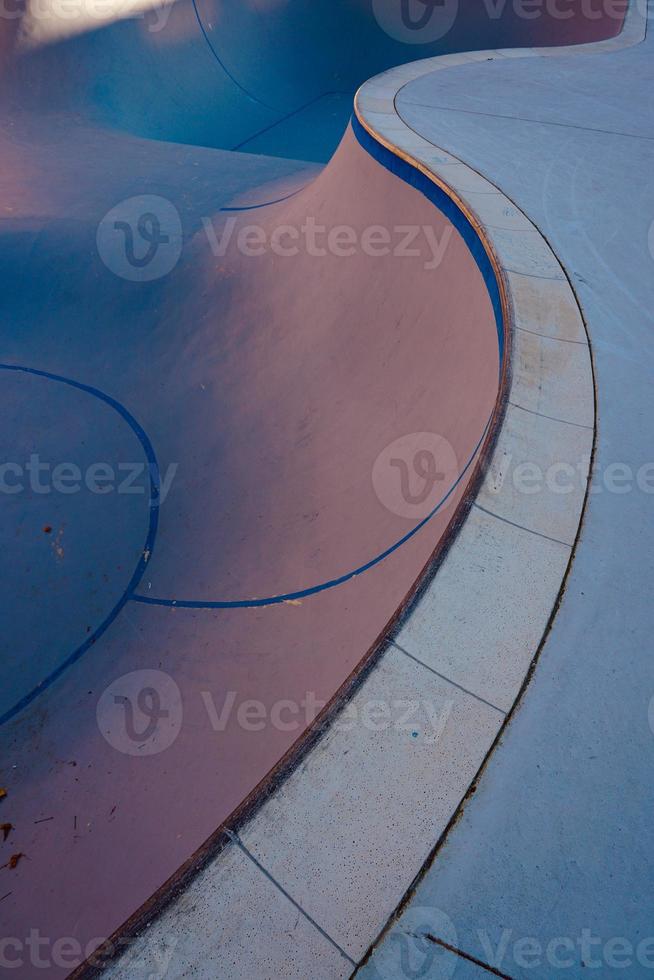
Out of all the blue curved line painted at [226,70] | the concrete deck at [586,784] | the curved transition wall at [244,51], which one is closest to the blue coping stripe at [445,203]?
the concrete deck at [586,784]

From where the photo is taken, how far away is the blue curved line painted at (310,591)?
3.47 meters

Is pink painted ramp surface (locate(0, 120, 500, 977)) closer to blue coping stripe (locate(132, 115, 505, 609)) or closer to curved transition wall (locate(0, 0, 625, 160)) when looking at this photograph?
blue coping stripe (locate(132, 115, 505, 609))

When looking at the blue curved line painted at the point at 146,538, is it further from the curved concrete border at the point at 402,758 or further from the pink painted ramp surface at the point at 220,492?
the curved concrete border at the point at 402,758

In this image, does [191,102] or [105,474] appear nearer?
[105,474]

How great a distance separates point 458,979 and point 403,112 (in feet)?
23.6

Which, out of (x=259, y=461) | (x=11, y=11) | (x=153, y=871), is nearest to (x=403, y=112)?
(x=259, y=461)

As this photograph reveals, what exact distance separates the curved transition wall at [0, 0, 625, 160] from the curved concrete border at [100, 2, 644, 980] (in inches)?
424

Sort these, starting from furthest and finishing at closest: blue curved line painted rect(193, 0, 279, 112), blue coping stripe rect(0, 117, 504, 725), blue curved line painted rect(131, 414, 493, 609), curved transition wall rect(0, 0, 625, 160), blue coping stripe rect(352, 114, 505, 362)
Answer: blue curved line painted rect(193, 0, 279, 112) < curved transition wall rect(0, 0, 625, 160) < blue coping stripe rect(352, 114, 505, 362) < blue coping stripe rect(0, 117, 504, 725) < blue curved line painted rect(131, 414, 493, 609)

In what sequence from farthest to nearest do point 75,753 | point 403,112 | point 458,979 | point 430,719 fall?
point 403,112 < point 75,753 < point 430,719 < point 458,979

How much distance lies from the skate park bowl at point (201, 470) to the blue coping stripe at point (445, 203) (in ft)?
0.11

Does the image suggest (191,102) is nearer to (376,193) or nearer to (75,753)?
(376,193)

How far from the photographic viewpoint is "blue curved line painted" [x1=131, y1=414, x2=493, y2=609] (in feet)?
11.4

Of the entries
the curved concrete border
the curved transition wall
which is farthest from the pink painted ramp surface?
the curved transition wall

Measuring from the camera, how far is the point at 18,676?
404 centimetres
